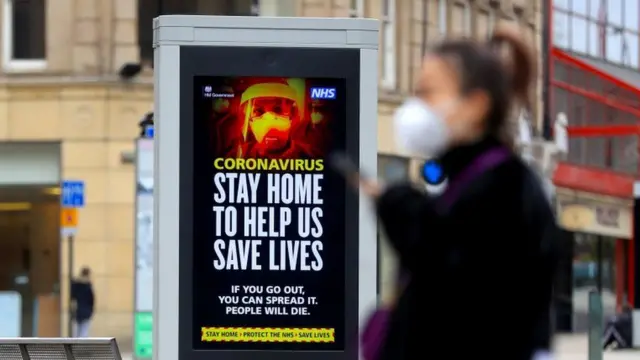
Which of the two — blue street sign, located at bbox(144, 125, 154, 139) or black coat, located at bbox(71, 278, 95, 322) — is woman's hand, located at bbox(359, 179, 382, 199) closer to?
blue street sign, located at bbox(144, 125, 154, 139)

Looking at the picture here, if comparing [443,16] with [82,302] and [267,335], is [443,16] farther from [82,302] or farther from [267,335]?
[267,335]

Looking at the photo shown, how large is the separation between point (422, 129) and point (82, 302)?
24353 millimetres

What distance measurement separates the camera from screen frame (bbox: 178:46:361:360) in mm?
8688

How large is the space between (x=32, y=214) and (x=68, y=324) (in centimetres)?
261

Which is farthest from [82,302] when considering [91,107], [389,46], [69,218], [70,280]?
[389,46]

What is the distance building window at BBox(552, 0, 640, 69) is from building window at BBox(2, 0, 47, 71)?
19104 mm

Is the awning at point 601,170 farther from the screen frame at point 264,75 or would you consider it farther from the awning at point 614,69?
the screen frame at point 264,75

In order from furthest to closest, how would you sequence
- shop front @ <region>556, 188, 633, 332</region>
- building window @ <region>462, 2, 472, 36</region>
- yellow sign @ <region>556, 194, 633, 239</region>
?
shop front @ <region>556, 188, 633, 332</region>, yellow sign @ <region>556, 194, 633, 239</region>, building window @ <region>462, 2, 472, 36</region>

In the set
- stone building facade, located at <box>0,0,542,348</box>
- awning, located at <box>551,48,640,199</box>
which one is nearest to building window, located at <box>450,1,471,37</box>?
awning, located at <box>551,48,640,199</box>

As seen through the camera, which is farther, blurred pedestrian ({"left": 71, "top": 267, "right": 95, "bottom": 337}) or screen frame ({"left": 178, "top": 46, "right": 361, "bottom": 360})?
blurred pedestrian ({"left": 71, "top": 267, "right": 95, "bottom": 337})

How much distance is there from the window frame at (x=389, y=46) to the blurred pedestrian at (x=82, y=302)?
29.2 ft

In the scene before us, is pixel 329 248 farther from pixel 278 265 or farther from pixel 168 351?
pixel 168 351

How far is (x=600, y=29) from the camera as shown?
49125 mm

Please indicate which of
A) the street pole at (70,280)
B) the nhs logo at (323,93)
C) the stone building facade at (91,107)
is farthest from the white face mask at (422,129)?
the stone building facade at (91,107)
